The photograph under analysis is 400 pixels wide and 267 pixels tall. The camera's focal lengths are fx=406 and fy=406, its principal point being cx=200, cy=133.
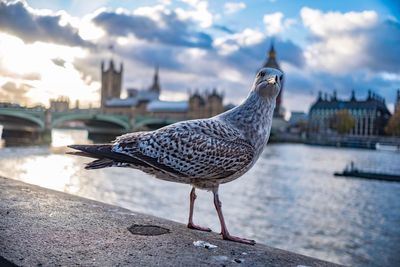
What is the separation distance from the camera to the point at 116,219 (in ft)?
9.46

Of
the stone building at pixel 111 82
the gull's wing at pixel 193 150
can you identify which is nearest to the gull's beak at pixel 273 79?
the gull's wing at pixel 193 150

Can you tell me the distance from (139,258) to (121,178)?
2215 centimetres

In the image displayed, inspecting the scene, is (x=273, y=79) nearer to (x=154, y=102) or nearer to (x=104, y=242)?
(x=104, y=242)

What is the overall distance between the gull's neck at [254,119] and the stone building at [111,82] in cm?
14096

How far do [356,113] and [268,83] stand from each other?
4753 inches

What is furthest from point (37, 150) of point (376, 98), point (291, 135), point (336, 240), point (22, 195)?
point (376, 98)

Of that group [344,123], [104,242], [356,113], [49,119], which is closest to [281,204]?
[104,242]

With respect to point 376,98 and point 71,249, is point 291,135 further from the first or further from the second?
point 71,249

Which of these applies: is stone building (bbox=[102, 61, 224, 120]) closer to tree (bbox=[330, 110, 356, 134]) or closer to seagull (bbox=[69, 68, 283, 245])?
tree (bbox=[330, 110, 356, 134])

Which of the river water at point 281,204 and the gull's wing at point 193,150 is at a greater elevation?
the gull's wing at point 193,150

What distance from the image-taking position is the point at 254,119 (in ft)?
9.46

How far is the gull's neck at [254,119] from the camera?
2.86 metres

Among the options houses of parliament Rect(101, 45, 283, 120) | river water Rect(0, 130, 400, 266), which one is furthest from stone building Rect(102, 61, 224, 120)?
river water Rect(0, 130, 400, 266)

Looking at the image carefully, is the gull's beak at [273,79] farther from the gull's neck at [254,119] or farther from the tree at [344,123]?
the tree at [344,123]
